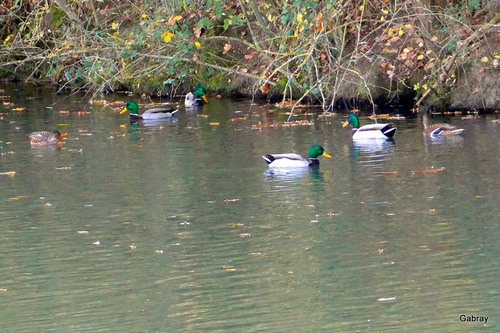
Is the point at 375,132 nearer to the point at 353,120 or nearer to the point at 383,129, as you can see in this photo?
the point at 383,129

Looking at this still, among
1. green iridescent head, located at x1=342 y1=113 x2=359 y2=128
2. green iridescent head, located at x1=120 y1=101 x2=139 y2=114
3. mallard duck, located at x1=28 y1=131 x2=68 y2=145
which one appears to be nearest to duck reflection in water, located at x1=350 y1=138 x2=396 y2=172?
green iridescent head, located at x1=342 y1=113 x2=359 y2=128

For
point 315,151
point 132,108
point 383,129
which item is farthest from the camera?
point 132,108

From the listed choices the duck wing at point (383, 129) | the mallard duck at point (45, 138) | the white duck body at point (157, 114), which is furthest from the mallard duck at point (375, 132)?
the white duck body at point (157, 114)

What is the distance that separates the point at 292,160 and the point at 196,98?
9.58 m

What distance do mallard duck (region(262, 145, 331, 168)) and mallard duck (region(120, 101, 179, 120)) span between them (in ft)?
21.7

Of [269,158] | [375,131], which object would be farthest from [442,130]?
[269,158]

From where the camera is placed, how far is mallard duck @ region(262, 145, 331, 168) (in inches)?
572

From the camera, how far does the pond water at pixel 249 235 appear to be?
780 cm

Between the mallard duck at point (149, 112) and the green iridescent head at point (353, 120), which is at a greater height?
the mallard duck at point (149, 112)

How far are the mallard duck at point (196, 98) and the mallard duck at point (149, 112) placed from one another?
3.63 ft

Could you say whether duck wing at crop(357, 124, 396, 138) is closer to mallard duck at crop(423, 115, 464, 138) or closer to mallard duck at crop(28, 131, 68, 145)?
mallard duck at crop(423, 115, 464, 138)

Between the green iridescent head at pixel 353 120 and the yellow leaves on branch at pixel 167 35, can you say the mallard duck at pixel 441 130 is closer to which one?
the green iridescent head at pixel 353 120

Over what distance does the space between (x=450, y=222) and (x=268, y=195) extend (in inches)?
108

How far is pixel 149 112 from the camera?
2145 cm
